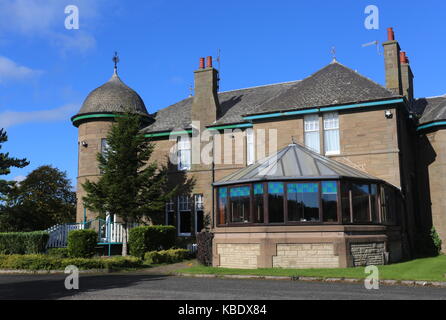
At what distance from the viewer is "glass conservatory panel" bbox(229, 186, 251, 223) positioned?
19.2 m

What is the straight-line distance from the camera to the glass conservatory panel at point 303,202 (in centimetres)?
1823

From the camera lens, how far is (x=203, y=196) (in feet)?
88.9

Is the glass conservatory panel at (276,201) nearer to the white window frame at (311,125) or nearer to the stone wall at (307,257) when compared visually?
the stone wall at (307,257)

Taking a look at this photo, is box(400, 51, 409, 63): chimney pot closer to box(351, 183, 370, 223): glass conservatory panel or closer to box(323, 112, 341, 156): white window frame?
box(323, 112, 341, 156): white window frame

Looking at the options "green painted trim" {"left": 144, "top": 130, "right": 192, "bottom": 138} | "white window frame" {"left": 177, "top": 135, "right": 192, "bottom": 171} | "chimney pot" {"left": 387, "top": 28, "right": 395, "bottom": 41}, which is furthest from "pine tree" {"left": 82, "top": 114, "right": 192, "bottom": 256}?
"chimney pot" {"left": 387, "top": 28, "right": 395, "bottom": 41}

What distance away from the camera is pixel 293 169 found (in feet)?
63.0

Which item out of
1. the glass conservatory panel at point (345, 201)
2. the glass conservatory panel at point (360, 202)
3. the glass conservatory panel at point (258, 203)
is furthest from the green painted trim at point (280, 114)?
the glass conservatory panel at point (258, 203)

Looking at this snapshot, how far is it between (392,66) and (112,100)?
16448 mm

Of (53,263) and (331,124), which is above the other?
(331,124)

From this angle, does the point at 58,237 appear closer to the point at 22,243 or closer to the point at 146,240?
the point at 22,243

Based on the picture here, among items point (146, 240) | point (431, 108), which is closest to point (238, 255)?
point (146, 240)

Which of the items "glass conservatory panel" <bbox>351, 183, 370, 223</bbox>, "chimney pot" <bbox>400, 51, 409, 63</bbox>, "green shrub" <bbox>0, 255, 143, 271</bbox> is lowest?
"green shrub" <bbox>0, 255, 143, 271</bbox>
